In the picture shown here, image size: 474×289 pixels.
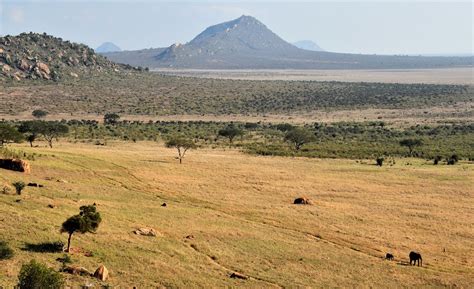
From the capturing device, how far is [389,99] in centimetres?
18388

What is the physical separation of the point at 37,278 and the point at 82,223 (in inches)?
313

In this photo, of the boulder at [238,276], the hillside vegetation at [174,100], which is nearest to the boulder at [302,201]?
the boulder at [238,276]

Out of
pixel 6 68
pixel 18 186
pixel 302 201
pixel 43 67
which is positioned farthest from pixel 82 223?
pixel 43 67

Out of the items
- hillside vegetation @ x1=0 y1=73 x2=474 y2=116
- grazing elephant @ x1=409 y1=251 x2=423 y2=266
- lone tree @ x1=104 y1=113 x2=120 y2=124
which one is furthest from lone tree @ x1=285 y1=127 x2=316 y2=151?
hillside vegetation @ x1=0 y1=73 x2=474 y2=116

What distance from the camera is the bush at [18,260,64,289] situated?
76.0 feet

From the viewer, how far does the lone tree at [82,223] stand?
31.0 metres

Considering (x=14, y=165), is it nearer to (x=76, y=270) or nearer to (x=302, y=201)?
(x=76, y=270)

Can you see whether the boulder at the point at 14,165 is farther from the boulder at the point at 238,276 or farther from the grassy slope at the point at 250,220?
the boulder at the point at 238,276

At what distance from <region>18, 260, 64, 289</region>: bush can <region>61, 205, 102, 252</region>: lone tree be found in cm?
687

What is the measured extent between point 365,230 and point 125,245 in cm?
1879

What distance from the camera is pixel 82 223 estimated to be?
31078 mm

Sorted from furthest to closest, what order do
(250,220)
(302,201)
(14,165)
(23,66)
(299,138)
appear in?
(23,66) → (299,138) → (302,201) → (14,165) → (250,220)

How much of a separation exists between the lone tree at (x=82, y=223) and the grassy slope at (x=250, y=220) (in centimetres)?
104

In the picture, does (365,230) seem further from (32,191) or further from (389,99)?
(389,99)
